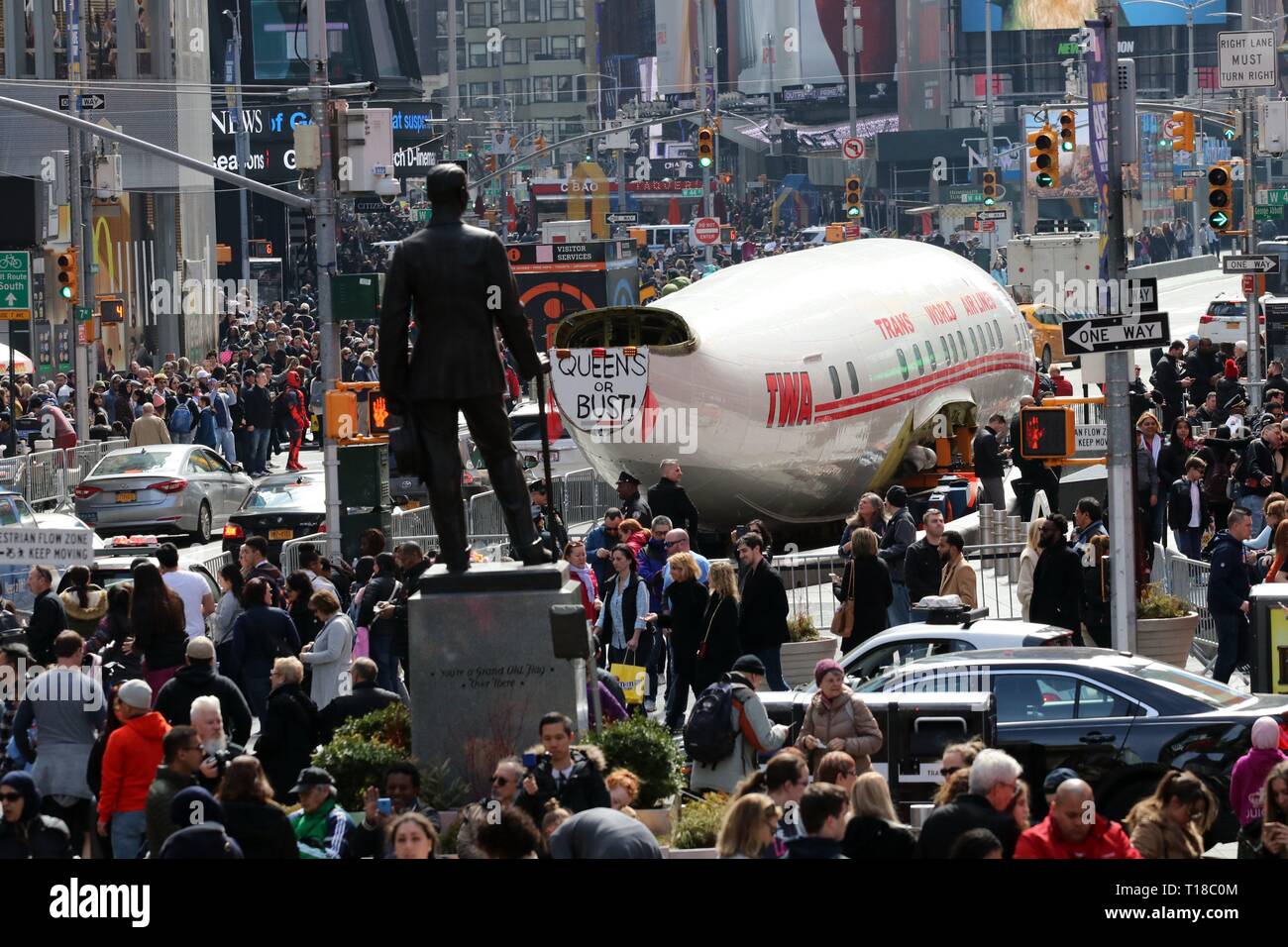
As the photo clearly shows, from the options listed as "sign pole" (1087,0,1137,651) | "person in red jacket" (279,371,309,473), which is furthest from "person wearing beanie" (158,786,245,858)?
"person in red jacket" (279,371,309,473)

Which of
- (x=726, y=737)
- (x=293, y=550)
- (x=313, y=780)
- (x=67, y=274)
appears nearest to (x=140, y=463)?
(x=293, y=550)

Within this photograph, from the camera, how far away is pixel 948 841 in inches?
411

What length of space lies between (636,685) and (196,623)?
→ 3.32 metres

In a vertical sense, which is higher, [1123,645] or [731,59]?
[731,59]

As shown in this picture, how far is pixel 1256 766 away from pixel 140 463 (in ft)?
72.7

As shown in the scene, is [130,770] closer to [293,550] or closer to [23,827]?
[23,827]

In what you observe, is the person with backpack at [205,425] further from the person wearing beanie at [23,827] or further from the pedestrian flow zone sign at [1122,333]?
the person wearing beanie at [23,827]

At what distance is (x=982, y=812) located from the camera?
10.6m

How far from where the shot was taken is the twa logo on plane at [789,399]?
85.6ft

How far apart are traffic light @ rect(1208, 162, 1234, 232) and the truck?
71.5ft

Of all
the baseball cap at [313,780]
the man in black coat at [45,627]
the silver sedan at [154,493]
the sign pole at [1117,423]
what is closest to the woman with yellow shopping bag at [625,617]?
the sign pole at [1117,423]

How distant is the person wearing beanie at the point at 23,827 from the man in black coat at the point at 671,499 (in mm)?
12313
